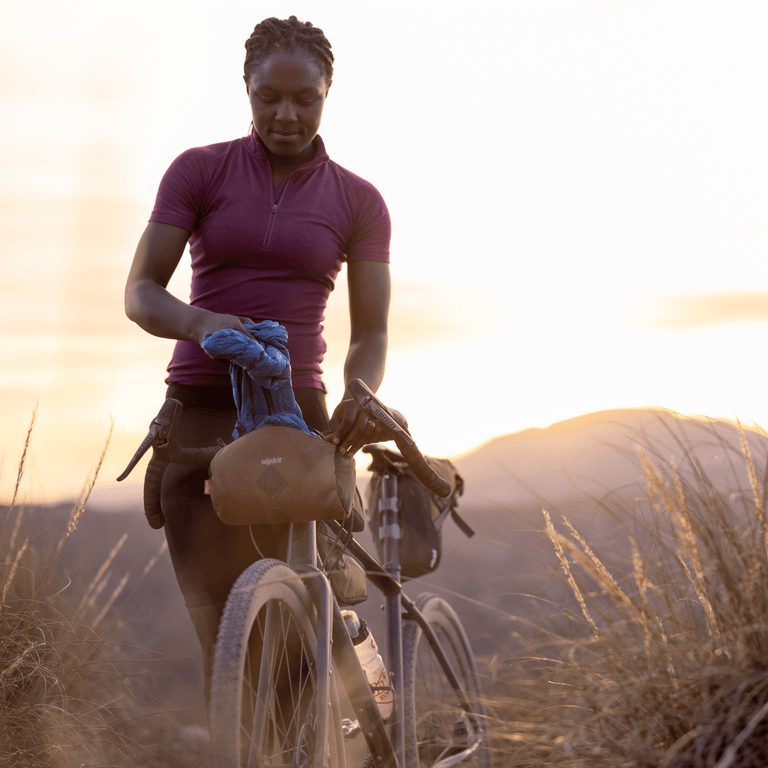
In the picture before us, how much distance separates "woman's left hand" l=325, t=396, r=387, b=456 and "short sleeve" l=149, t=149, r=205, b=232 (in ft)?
2.42

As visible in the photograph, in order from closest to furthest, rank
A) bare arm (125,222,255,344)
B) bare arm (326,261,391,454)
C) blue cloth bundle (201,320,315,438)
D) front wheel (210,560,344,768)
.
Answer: front wheel (210,560,344,768) → blue cloth bundle (201,320,315,438) → bare arm (125,222,255,344) → bare arm (326,261,391,454)

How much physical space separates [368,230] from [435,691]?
6.26 feet

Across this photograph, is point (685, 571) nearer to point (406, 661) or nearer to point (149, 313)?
point (149, 313)

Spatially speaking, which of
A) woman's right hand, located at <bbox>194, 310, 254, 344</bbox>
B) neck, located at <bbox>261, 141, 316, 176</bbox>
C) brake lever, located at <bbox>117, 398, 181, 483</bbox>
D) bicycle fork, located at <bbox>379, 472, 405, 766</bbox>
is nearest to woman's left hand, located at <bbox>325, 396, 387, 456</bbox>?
woman's right hand, located at <bbox>194, 310, 254, 344</bbox>

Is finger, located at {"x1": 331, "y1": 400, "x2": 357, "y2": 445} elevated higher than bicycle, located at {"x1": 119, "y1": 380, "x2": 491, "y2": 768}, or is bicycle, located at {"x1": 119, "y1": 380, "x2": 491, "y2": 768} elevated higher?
finger, located at {"x1": 331, "y1": 400, "x2": 357, "y2": 445}

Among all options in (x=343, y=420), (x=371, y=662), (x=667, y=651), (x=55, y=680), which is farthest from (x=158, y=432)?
(x=667, y=651)

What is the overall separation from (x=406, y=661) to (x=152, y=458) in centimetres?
149

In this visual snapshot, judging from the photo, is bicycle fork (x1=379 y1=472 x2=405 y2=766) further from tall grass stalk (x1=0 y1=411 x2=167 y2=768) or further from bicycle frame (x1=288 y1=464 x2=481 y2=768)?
tall grass stalk (x1=0 y1=411 x2=167 y2=768)

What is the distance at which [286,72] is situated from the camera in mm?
2232

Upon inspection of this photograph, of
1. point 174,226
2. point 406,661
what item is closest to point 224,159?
point 174,226

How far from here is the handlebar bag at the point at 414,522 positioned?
345cm

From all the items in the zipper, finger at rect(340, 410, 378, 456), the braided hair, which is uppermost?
the braided hair

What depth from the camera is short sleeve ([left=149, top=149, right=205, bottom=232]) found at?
7.50 feet

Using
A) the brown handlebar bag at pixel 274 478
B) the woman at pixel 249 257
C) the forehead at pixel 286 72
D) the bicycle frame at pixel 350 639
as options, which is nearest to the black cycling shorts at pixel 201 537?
the woman at pixel 249 257
